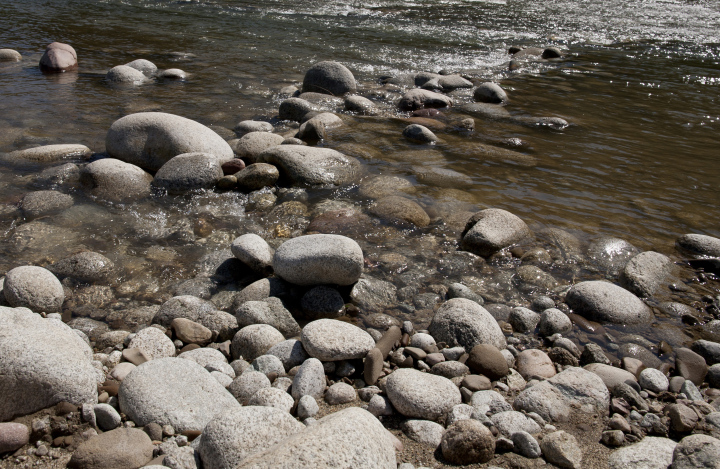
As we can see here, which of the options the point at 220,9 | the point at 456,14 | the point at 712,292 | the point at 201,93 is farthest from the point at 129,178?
the point at 456,14

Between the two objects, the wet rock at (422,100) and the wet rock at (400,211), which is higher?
the wet rock at (422,100)

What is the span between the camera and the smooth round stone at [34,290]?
366 cm

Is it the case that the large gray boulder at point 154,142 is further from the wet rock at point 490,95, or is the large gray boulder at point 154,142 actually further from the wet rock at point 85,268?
the wet rock at point 490,95

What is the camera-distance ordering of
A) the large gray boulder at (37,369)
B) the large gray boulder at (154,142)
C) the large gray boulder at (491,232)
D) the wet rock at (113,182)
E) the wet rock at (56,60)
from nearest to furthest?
1. the large gray boulder at (37,369)
2. the large gray boulder at (491,232)
3. the wet rock at (113,182)
4. the large gray boulder at (154,142)
5. the wet rock at (56,60)

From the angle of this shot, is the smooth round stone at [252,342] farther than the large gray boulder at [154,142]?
No

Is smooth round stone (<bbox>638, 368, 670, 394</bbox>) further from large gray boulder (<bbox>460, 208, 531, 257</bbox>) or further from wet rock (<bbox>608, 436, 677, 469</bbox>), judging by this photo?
large gray boulder (<bbox>460, 208, 531, 257</bbox>)

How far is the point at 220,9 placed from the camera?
18.2 m

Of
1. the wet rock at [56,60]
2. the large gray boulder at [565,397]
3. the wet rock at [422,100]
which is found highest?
the wet rock at [56,60]

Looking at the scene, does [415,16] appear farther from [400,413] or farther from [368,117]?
[400,413]

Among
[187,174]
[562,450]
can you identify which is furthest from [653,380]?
[187,174]

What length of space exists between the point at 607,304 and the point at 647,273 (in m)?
0.85

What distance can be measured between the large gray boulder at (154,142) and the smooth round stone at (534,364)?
4.44 meters

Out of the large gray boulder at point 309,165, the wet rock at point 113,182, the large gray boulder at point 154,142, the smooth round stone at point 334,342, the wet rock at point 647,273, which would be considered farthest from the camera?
the large gray boulder at point 154,142

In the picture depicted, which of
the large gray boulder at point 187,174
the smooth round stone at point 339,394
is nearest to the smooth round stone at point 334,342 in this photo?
the smooth round stone at point 339,394
